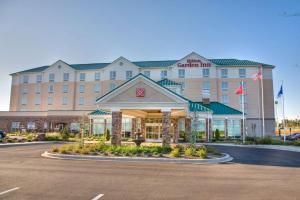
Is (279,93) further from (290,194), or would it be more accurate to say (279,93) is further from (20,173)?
(20,173)

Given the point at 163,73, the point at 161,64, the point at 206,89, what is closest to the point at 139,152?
the point at 206,89

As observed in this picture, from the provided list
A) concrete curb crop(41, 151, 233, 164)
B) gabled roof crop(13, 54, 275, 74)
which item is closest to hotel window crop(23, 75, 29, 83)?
gabled roof crop(13, 54, 275, 74)

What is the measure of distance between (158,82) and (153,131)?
7.30 metres

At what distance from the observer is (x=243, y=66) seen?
48.5 m

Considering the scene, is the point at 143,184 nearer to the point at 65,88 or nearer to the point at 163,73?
the point at 163,73

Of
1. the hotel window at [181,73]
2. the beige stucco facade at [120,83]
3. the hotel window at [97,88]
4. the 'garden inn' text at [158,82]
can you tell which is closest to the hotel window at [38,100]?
the beige stucco facade at [120,83]

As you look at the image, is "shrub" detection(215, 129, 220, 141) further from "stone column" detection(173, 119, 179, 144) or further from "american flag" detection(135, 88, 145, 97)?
"american flag" detection(135, 88, 145, 97)

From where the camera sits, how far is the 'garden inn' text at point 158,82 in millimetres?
36625

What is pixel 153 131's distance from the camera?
1393 inches

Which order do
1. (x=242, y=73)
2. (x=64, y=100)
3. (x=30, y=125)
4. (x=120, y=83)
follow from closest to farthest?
(x=242, y=73) → (x=30, y=125) → (x=120, y=83) → (x=64, y=100)

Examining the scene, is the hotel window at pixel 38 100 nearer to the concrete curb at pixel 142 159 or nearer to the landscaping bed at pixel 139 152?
the landscaping bed at pixel 139 152

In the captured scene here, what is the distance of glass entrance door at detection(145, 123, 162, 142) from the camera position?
1382 inches

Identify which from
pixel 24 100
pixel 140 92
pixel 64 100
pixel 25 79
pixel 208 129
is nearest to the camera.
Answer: pixel 140 92

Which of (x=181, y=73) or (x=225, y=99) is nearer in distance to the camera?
(x=225, y=99)
